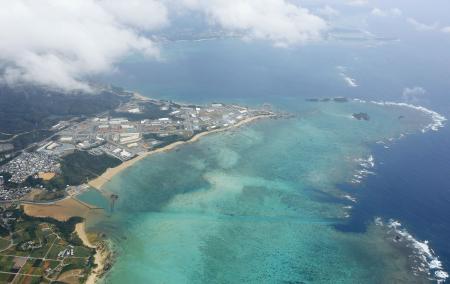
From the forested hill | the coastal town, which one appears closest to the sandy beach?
the coastal town

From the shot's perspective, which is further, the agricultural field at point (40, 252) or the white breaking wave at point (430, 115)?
the white breaking wave at point (430, 115)

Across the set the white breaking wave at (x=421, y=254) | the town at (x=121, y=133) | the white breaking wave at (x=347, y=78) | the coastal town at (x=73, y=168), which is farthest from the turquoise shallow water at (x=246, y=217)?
the white breaking wave at (x=347, y=78)

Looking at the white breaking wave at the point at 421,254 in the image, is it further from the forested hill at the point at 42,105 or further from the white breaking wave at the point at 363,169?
the forested hill at the point at 42,105

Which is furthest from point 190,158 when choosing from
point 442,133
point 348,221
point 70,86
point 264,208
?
point 442,133

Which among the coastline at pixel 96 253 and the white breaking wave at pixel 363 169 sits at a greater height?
the white breaking wave at pixel 363 169

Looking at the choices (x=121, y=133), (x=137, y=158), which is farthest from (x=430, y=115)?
(x=121, y=133)

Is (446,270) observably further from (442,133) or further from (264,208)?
(442,133)

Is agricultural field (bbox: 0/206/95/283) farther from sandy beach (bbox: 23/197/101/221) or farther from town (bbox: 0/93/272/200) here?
town (bbox: 0/93/272/200)
